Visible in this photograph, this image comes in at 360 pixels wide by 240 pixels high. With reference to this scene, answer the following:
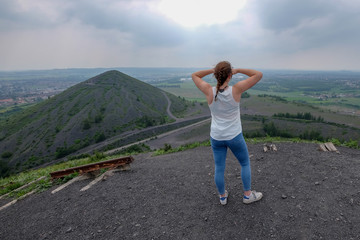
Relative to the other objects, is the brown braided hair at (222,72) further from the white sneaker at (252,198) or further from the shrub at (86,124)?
the shrub at (86,124)

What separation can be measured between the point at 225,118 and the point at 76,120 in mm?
Answer: 69146

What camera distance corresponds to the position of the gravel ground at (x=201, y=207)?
11.0ft

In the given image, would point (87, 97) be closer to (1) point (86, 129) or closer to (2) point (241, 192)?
(1) point (86, 129)

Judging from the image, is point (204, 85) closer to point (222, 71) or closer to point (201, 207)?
point (222, 71)

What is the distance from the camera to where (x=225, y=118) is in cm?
319

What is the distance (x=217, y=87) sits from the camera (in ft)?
10.0

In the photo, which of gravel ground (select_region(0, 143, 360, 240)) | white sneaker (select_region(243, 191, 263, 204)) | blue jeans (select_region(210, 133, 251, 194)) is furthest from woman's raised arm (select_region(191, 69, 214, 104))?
gravel ground (select_region(0, 143, 360, 240))

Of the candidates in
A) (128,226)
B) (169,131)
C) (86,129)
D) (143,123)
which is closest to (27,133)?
(86,129)

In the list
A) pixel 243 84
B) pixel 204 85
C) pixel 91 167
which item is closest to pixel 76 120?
pixel 91 167

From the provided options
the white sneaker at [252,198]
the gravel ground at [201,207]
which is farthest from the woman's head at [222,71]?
the gravel ground at [201,207]

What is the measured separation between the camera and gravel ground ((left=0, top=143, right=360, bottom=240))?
11.0 ft

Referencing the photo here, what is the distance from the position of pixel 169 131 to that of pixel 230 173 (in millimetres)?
58221

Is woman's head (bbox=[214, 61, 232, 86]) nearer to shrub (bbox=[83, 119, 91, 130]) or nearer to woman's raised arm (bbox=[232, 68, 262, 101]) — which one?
woman's raised arm (bbox=[232, 68, 262, 101])

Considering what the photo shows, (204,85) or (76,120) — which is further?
(76,120)
